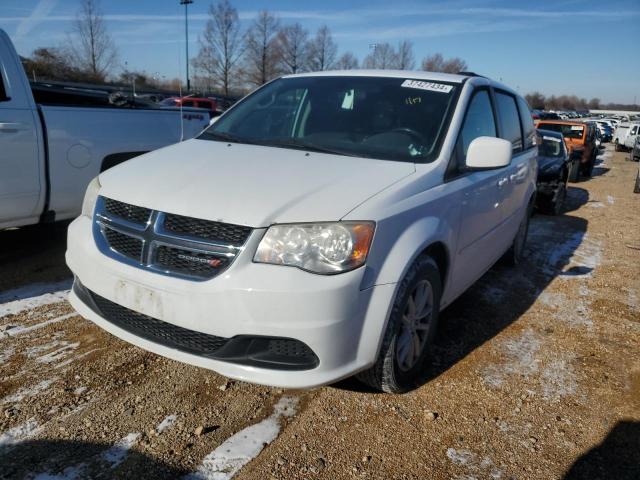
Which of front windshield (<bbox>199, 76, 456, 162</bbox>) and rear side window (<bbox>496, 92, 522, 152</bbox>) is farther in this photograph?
rear side window (<bbox>496, 92, 522, 152</bbox>)

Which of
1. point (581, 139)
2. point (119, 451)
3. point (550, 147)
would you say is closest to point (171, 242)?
point (119, 451)

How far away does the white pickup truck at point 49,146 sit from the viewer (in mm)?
4012

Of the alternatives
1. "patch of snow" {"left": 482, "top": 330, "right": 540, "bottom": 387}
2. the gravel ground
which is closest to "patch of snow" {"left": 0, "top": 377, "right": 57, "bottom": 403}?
the gravel ground

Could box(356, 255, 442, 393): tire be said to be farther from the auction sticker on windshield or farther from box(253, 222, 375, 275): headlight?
the auction sticker on windshield

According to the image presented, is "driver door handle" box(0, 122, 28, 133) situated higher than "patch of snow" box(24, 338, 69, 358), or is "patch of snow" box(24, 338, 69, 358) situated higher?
"driver door handle" box(0, 122, 28, 133)

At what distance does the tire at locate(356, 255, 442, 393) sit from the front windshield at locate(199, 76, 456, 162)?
69cm

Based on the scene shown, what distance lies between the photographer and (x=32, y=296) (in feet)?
12.8

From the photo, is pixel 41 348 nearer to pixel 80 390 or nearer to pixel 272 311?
→ pixel 80 390

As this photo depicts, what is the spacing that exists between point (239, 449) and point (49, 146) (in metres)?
3.12

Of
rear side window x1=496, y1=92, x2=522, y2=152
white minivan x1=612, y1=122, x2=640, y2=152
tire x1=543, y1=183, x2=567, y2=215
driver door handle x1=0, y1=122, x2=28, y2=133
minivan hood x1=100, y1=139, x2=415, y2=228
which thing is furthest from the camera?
white minivan x1=612, y1=122, x2=640, y2=152

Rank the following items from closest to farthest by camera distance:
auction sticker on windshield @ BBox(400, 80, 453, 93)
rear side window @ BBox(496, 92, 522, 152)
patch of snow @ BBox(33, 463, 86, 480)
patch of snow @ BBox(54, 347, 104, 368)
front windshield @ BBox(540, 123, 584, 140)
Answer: patch of snow @ BBox(33, 463, 86, 480)
patch of snow @ BBox(54, 347, 104, 368)
auction sticker on windshield @ BBox(400, 80, 453, 93)
rear side window @ BBox(496, 92, 522, 152)
front windshield @ BBox(540, 123, 584, 140)

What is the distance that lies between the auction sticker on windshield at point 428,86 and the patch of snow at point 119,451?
270 centimetres

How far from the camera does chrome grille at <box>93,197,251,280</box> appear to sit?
7.57 feet

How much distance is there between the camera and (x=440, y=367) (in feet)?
10.8
